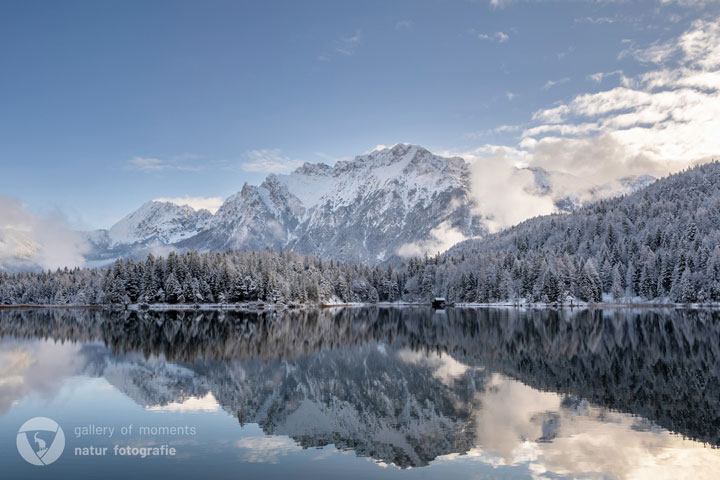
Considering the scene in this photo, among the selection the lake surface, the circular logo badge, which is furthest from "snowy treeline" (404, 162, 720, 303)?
the circular logo badge

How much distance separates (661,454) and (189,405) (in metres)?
25.9

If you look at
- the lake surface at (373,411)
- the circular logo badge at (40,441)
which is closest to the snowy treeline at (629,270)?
the lake surface at (373,411)

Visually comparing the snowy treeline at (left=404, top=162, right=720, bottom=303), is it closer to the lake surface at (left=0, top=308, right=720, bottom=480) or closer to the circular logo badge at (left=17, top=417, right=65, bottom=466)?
the lake surface at (left=0, top=308, right=720, bottom=480)

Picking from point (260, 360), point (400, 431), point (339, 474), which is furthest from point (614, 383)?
point (260, 360)

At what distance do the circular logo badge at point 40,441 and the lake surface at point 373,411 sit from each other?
183 millimetres

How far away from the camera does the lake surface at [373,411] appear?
20422 mm

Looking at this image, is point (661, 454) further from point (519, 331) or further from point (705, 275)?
point (705, 275)

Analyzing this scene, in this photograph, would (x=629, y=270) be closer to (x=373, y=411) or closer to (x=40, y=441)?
(x=373, y=411)

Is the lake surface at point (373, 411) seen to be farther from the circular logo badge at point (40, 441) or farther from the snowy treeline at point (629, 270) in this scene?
the snowy treeline at point (629, 270)

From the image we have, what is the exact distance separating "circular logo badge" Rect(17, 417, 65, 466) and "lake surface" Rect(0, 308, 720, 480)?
18 cm

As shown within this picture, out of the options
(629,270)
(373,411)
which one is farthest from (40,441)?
(629,270)

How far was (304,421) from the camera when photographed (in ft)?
91.5

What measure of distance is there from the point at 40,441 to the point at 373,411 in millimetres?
17185

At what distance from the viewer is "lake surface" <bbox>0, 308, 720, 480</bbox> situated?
20422 millimetres
